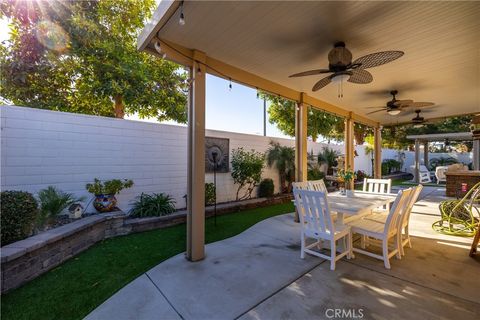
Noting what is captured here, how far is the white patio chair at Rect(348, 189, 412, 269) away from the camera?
9.05 ft

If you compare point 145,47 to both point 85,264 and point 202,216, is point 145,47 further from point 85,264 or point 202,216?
point 85,264

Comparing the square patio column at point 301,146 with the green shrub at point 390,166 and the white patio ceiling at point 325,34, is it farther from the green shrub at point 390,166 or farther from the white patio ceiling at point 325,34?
the green shrub at point 390,166

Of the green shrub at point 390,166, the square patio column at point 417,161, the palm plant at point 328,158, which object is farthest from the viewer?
the green shrub at point 390,166

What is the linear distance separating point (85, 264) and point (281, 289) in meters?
2.50

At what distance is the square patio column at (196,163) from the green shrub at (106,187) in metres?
1.94

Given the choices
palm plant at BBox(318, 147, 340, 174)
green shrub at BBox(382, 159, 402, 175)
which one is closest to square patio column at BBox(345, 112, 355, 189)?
palm plant at BBox(318, 147, 340, 174)

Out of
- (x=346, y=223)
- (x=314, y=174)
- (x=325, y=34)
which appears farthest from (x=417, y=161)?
(x=325, y=34)

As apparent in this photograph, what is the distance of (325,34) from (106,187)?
4211 mm

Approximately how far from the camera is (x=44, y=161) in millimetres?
3574

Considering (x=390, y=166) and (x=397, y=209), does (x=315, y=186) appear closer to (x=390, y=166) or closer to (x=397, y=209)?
(x=397, y=209)

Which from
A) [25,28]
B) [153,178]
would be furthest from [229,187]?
[25,28]

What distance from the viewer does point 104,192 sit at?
404cm

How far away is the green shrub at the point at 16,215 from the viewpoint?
8.30 feet

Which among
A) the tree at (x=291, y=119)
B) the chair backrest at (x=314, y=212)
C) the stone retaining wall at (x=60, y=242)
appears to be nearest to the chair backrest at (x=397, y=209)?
the chair backrest at (x=314, y=212)
